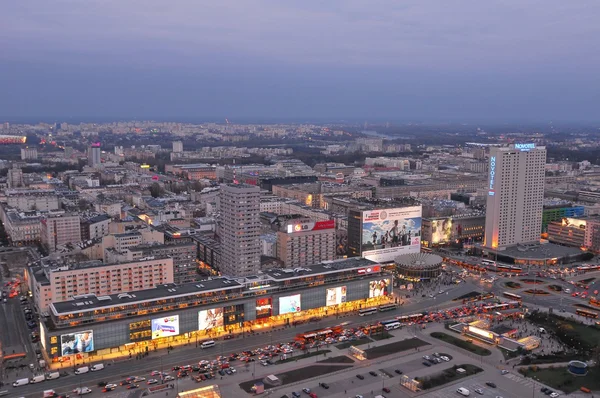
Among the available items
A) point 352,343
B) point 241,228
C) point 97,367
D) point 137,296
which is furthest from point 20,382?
point 241,228

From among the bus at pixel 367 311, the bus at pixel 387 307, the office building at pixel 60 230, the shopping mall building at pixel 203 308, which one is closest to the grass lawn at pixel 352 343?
the bus at pixel 367 311

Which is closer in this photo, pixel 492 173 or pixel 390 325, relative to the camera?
pixel 390 325

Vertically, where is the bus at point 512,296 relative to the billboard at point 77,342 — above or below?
Result: below

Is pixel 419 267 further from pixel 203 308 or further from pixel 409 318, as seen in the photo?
pixel 203 308

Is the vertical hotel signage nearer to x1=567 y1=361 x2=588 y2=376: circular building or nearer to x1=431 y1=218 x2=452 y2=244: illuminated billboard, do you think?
x1=431 y1=218 x2=452 y2=244: illuminated billboard

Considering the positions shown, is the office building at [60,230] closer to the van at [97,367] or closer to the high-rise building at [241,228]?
the high-rise building at [241,228]

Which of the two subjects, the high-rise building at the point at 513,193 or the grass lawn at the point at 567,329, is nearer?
the grass lawn at the point at 567,329

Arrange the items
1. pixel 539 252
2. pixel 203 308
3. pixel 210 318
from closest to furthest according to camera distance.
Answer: pixel 203 308 → pixel 210 318 → pixel 539 252
